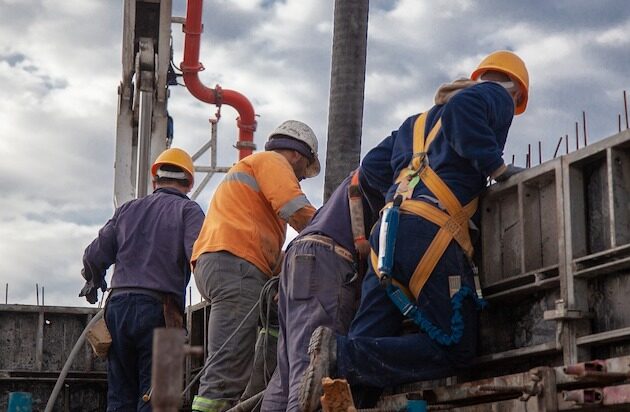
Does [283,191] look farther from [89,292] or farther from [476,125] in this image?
[89,292]

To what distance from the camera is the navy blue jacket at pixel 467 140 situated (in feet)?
21.0

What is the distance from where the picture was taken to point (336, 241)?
7.18 meters

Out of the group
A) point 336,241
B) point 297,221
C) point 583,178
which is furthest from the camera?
point 297,221

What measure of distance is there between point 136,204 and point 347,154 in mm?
2937

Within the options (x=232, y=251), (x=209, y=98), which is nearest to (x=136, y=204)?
(x=232, y=251)

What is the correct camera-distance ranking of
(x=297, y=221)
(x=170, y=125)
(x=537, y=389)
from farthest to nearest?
(x=170, y=125), (x=297, y=221), (x=537, y=389)

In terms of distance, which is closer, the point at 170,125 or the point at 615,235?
the point at 615,235

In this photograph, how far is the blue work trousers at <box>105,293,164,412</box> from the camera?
28.5 ft

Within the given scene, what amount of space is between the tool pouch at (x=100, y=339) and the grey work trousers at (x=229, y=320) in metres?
1.19

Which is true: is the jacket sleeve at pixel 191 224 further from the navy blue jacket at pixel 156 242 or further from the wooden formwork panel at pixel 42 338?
the wooden formwork panel at pixel 42 338

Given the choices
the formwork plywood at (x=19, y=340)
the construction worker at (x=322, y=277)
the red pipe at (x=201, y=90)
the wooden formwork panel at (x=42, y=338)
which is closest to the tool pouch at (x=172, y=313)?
the construction worker at (x=322, y=277)

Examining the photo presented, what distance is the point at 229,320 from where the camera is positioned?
26.0ft

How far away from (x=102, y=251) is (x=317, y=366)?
11.1 feet

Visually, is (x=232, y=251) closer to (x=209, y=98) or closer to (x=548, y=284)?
(x=548, y=284)
